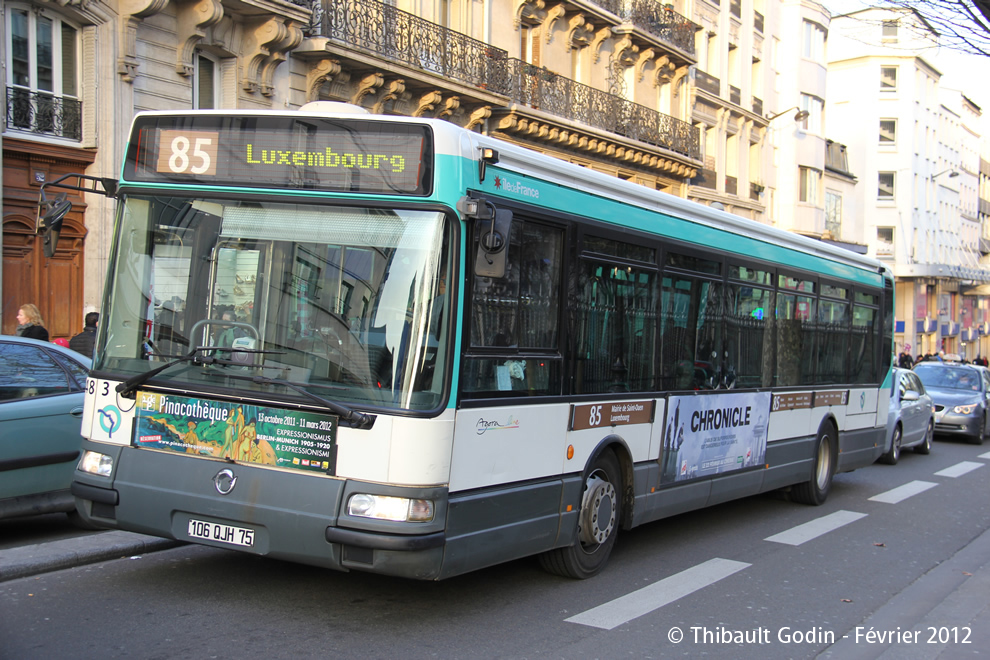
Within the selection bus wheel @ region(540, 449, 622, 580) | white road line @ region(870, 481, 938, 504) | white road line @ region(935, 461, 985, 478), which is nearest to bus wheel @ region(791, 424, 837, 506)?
white road line @ region(870, 481, 938, 504)

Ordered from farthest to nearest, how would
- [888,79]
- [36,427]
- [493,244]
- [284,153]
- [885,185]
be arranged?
[888,79]
[885,185]
[36,427]
[284,153]
[493,244]

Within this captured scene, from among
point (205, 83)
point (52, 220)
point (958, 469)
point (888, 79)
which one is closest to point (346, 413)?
point (52, 220)

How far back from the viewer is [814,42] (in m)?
45.2

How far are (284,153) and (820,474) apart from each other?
26.8ft

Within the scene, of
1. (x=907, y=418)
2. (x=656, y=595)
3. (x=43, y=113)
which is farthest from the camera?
(x=907, y=418)

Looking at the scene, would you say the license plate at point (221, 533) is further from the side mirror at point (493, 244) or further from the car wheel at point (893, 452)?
the car wheel at point (893, 452)

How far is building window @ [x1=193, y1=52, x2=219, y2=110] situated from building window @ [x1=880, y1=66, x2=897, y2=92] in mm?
52802

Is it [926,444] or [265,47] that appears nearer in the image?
[265,47]

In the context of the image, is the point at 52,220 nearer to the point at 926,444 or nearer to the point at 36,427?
the point at 36,427

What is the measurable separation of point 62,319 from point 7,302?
0.86m

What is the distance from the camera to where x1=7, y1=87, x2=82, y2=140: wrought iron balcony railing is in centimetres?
1474

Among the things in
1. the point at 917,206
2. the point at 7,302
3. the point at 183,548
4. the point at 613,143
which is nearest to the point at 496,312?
the point at 183,548

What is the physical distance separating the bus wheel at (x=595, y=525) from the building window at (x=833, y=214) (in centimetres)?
4239

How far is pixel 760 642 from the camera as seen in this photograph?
6.08 meters
